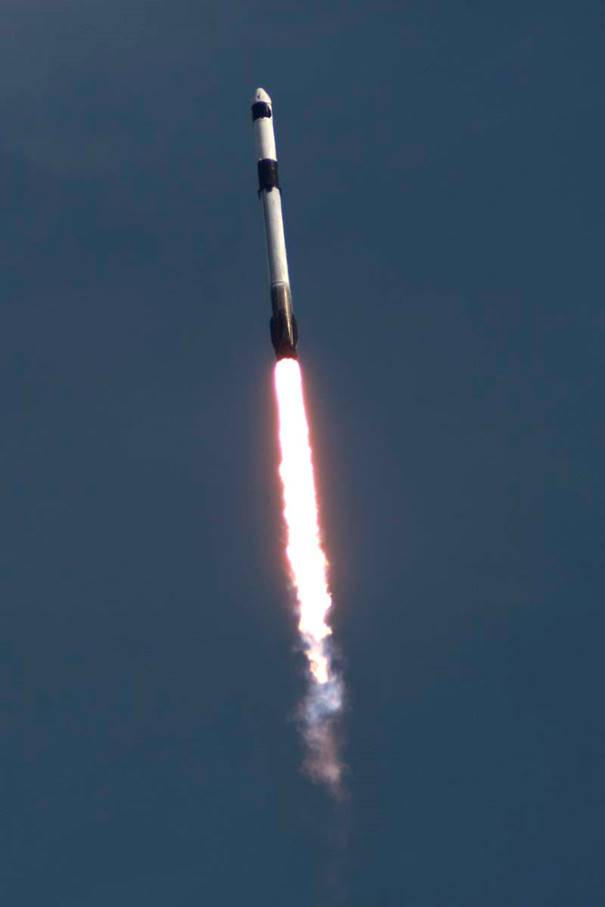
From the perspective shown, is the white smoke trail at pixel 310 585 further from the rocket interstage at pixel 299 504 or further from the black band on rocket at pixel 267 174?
the black band on rocket at pixel 267 174

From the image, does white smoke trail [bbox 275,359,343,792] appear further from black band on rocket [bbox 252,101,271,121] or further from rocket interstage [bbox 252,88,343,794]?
black band on rocket [bbox 252,101,271,121]

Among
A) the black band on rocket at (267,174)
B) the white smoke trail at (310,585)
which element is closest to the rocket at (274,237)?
the black band on rocket at (267,174)

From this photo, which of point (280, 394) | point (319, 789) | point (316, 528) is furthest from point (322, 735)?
point (280, 394)

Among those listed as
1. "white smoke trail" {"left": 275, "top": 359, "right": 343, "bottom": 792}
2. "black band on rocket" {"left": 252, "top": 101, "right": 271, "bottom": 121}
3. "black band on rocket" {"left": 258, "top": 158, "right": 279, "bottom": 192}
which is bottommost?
"white smoke trail" {"left": 275, "top": 359, "right": 343, "bottom": 792}

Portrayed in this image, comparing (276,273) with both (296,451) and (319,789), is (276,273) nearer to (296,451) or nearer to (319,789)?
(296,451)

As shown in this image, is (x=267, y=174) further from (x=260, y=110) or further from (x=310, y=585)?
(x=310, y=585)

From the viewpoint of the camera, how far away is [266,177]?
11556 centimetres

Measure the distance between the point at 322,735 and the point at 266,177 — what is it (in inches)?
1080

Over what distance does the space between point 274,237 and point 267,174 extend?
3336 mm

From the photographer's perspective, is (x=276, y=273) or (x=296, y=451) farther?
(x=296, y=451)

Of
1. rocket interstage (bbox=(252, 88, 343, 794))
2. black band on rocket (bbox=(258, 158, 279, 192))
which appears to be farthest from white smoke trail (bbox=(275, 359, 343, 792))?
black band on rocket (bbox=(258, 158, 279, 192))

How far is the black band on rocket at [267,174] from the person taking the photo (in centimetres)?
11544

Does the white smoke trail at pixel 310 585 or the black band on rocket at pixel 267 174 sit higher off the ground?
the black band on rocket at pixel 267 174

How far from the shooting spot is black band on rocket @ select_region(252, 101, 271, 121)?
117 metres
